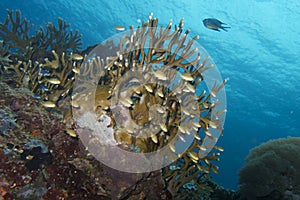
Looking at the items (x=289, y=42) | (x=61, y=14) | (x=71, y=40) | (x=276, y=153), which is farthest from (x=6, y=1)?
(x=276, y=153)

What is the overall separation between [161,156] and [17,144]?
7.79ft

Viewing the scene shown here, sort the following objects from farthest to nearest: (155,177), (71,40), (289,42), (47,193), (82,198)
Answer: (289,42) < (71,40) < (155,177) < (82,198) < (47,193)

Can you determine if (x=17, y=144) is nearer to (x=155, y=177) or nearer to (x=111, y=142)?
(x=111, y=142)

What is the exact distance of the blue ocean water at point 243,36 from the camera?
67.8 ft

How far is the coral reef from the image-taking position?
6727 millimetres

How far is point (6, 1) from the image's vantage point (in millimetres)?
34531

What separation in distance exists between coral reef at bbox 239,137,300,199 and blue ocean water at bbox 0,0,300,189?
16166 mm

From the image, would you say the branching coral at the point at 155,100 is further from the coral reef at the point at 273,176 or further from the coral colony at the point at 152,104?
the coral reef at the point at 273,176

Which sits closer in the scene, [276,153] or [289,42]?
[276,153]

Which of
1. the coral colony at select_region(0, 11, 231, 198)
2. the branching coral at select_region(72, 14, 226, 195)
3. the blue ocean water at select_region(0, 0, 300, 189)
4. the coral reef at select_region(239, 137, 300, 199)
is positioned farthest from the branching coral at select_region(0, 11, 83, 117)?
the blue ocean water at select_region(0, 0, 300, 189)

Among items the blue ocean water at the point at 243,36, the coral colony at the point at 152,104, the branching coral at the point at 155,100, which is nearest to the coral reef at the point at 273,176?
the coral colony at the point at 152,104

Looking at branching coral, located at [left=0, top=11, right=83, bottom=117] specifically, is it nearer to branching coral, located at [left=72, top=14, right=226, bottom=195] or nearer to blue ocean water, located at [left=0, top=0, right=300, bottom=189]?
branching coral, located at [left=72, top=14, right=226, bottom=195]

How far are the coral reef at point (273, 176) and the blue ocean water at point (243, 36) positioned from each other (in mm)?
16166

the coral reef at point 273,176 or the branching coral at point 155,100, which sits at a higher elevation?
the branching coral at point 155,100
